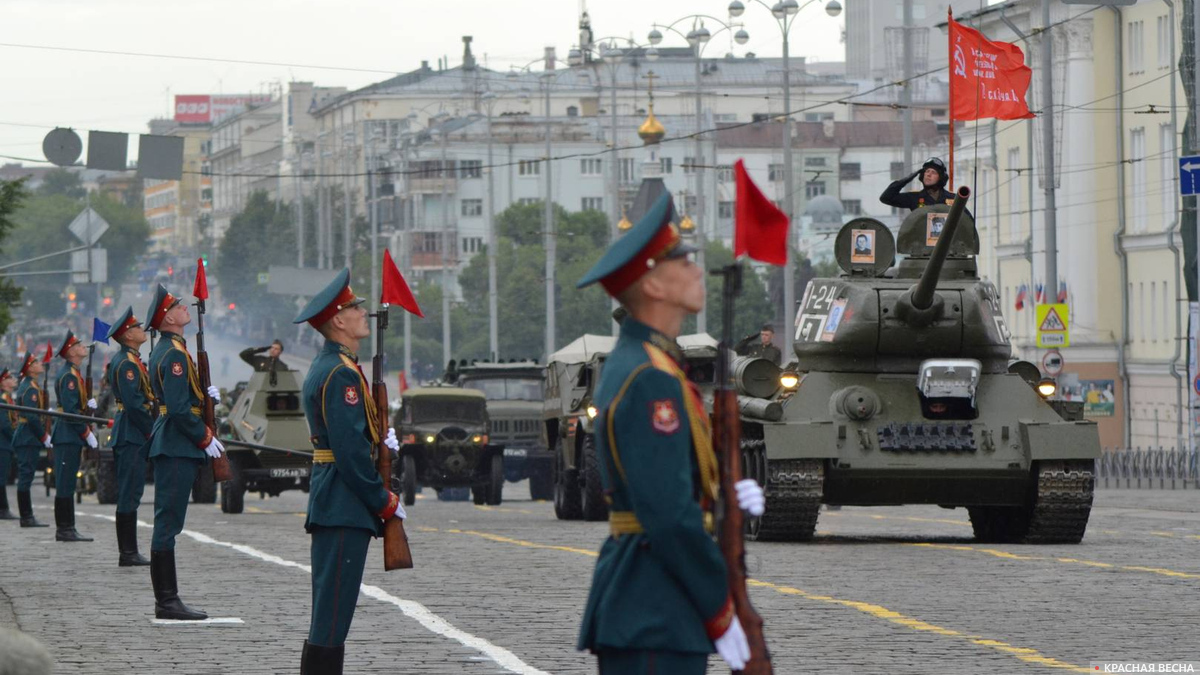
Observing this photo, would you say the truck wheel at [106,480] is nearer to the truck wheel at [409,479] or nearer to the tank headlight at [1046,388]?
the truck wheel at [409,479]

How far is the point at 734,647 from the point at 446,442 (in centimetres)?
2925

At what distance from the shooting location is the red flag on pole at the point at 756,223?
728 cm

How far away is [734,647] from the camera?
22.4 feet

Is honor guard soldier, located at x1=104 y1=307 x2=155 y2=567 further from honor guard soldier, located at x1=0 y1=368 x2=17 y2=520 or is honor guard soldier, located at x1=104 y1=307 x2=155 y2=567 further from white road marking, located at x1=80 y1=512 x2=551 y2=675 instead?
honor guard soldier, located at x1=0 y1=368 x2=17 y2=520

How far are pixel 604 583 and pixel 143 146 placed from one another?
33.9 m

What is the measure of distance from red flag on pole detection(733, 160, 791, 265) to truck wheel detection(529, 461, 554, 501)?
3298 cm

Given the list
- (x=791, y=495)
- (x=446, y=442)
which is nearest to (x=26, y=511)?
(x=791, y=495)

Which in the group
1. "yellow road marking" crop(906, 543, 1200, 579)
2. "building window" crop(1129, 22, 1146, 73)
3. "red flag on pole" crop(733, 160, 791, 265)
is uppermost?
"building window" crop(1129, 22, 1146, 73)

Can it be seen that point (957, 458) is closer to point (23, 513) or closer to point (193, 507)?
point (23, 513)

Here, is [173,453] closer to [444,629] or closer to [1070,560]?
[444,629]

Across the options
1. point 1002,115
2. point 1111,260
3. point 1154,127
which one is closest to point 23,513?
point 1002,115

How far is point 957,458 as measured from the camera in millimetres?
21875

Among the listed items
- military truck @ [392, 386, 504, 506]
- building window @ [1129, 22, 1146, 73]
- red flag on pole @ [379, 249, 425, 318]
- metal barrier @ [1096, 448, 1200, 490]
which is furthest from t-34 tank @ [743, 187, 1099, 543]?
building window @ [1129, 22, 1146, 73]

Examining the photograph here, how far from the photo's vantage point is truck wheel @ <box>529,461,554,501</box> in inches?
1594
